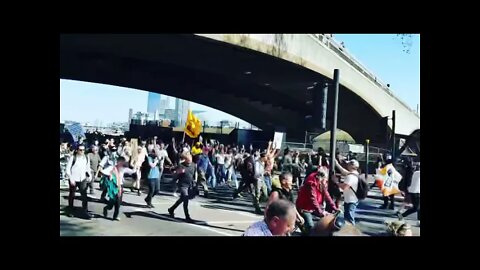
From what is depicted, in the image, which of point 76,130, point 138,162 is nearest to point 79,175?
point 76,130

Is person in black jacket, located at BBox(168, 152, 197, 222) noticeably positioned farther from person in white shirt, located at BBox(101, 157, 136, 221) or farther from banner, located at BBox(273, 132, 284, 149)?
banner, located at BBox(273, 132, 284, 149)

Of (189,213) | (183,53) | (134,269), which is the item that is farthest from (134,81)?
(134,269)

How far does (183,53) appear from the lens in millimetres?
6711

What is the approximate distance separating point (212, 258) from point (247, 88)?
2.65 meters

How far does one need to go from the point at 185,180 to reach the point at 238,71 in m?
1.99

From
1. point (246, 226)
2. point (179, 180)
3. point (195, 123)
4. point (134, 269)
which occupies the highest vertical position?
point (195, 123)

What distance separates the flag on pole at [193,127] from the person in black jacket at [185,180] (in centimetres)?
27

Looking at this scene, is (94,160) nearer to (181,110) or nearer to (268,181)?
(181,110)

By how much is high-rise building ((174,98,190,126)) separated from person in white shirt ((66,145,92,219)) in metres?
1.27

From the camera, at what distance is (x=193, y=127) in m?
6.05
